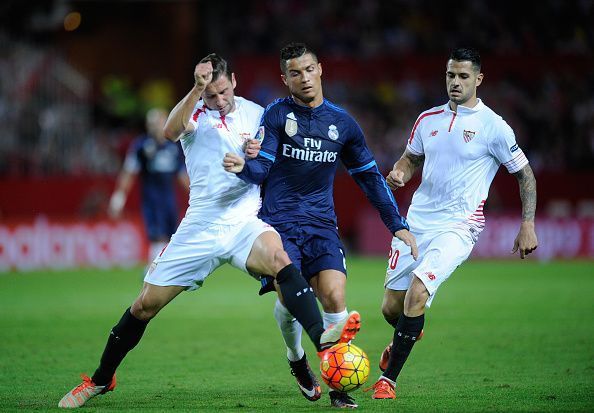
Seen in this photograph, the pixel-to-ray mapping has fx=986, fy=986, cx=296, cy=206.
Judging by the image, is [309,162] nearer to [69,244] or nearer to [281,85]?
[69,244]

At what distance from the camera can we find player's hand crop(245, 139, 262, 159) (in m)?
6.87

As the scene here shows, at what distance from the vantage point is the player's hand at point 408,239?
285 inches

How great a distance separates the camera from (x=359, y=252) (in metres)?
→ 23.5

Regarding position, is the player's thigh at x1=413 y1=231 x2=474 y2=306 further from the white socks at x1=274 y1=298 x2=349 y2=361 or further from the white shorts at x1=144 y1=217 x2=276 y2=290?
the white shorts at x1=144 y1=217 x2=276 y2=290

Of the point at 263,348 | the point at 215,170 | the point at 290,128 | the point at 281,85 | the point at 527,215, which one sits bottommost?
the point at 263,348

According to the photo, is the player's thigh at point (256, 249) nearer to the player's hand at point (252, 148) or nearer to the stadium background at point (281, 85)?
the player's hand at point (252, 148)

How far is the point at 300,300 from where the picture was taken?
653 cm

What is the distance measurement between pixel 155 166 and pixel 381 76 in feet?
38.7

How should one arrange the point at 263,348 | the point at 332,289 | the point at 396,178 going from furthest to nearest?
1. the point at 263,348
2. the point at 396,178
3. the point at 332,289

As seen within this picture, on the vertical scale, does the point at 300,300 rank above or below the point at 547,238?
above

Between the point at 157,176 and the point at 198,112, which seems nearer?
the point at 198,112

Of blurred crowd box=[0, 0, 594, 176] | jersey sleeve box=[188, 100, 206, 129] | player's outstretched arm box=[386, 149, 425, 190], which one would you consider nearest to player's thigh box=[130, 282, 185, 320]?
jersey sleeve box=[188, 100, 206, 129]

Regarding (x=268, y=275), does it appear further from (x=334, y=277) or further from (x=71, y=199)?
(x=71, y=199)

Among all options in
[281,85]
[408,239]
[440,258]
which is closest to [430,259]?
[440,258]
